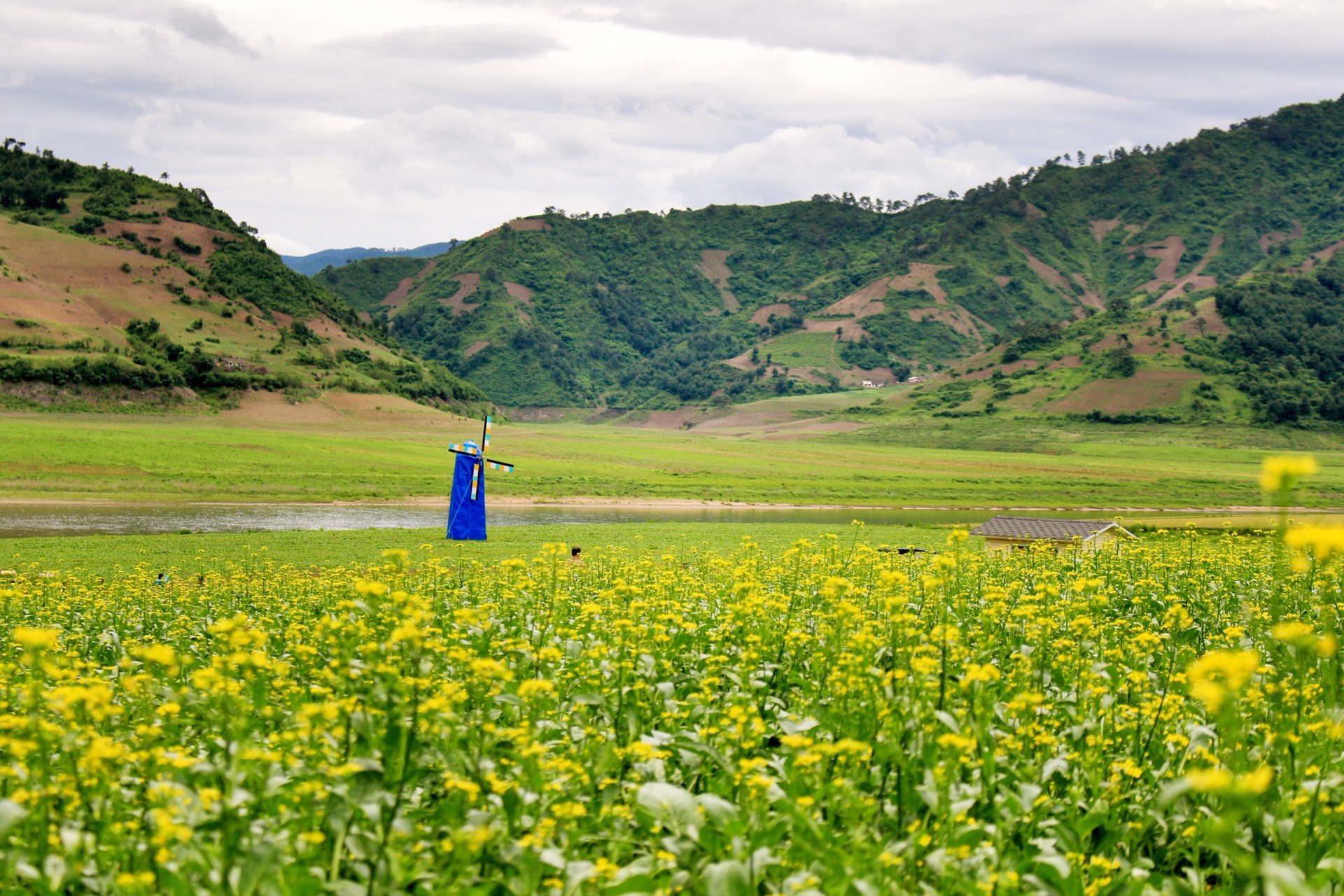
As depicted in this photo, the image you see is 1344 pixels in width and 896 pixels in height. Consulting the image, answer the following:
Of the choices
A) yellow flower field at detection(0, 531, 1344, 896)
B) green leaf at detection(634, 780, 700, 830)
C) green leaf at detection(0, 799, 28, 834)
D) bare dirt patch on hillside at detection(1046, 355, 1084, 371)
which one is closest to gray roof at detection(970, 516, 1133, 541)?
yellow flower field at detection(0, 531, 1344, 896)

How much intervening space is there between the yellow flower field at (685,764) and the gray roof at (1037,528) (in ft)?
81.5

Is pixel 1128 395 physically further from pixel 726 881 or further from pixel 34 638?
pixel 34 638

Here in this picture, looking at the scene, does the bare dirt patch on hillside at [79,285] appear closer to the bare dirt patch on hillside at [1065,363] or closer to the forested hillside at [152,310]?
the forested hillside at [152,310]

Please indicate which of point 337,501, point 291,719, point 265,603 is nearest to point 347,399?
point 337,501

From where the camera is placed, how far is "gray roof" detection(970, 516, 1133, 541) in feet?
107

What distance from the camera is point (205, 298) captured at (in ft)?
434

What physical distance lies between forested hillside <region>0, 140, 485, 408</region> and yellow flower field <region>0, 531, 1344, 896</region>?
95491 mm

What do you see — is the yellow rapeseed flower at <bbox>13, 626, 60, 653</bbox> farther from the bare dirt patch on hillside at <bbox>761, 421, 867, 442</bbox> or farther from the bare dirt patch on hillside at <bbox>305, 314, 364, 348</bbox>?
the bare dirt patch on hillside at <bbox>761, 421, 867, 442</bbox>

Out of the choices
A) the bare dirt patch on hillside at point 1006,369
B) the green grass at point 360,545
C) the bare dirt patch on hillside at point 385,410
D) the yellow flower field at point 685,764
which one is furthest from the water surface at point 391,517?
the bare dirt patch on hillside at point 1006,369

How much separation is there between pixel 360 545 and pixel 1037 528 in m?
26.2

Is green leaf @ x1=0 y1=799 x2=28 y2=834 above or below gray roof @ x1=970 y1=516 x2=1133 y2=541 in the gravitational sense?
above

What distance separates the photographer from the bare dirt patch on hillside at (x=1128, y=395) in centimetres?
14725

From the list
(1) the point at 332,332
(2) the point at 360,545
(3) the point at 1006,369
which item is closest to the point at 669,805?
(2) the point at 360,545

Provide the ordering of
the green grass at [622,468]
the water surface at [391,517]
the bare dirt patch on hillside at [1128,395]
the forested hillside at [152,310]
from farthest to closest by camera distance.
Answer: the bare dirt patch on hillside at [1128,395], the forested hillside at [152,310], the green grass at [622,468], the water surface at [391,517]
